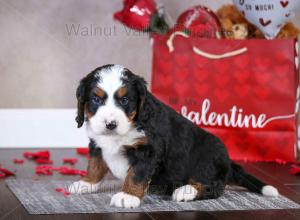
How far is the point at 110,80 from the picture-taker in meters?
2.38

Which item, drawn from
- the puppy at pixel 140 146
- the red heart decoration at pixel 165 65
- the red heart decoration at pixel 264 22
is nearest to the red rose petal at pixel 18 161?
the puppy at pixel 140 146

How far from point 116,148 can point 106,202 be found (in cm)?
22

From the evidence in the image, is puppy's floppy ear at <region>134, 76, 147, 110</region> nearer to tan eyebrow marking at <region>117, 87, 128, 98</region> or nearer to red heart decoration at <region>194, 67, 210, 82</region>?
tan eyebrow marking at <region>117, 87, 128, 98</region>

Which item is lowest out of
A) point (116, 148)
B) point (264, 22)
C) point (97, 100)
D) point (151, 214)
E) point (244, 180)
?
point (151, 214)

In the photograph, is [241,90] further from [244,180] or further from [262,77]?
[244,180]

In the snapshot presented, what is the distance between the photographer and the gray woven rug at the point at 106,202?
2.40 m

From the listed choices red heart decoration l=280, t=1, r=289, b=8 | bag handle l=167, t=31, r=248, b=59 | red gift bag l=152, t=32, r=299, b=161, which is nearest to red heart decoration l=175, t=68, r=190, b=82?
red gift bag l=152, t=32, r=299, b=161

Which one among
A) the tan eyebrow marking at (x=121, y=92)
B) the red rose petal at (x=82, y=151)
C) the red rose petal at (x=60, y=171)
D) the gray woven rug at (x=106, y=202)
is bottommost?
the gray woven rug at (x=106, y=202)

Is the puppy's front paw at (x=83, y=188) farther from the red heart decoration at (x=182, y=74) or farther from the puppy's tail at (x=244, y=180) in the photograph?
the red heart decoration at (x=182, y=74)

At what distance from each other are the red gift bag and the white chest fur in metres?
1.13

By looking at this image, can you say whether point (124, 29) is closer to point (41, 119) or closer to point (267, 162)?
point (41, 119)

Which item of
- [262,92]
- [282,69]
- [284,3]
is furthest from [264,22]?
[262,92]

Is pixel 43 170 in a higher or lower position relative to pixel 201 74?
lower

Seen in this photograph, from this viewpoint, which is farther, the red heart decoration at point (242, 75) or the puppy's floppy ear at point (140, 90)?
the red heart decoration at point (242, 75)
